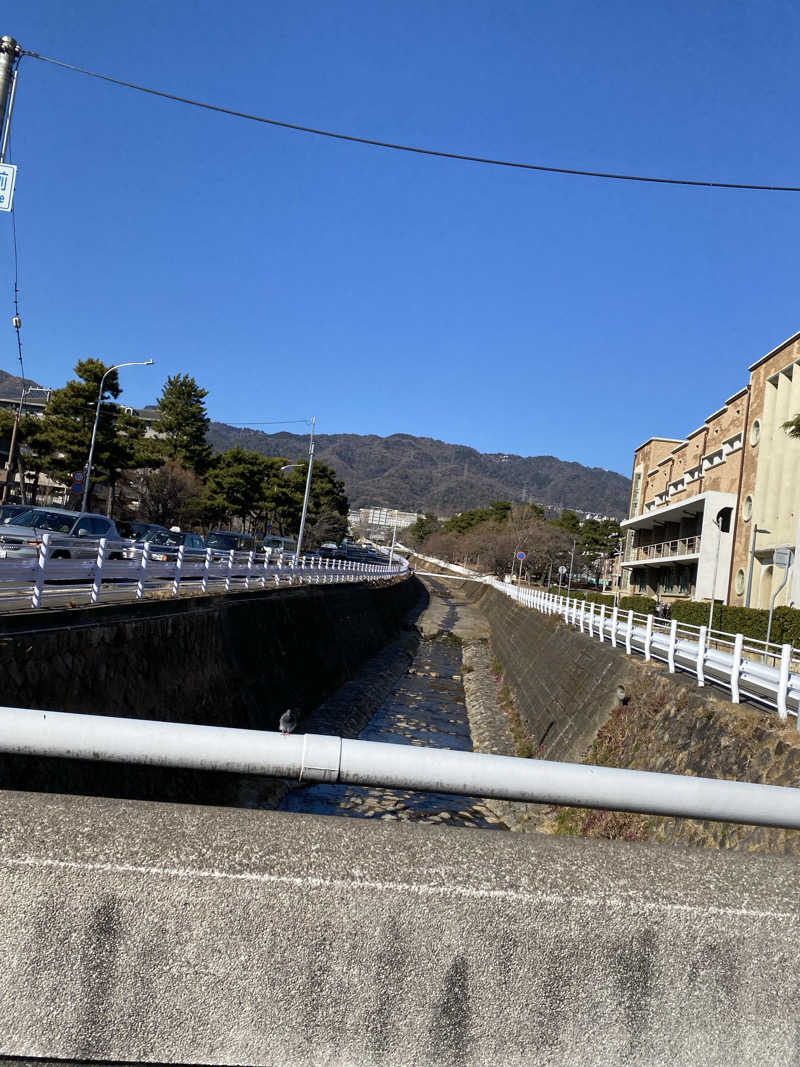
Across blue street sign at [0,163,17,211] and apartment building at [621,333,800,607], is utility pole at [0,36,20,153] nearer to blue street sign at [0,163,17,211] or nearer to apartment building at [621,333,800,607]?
blue street sign at [0,163,17,211]

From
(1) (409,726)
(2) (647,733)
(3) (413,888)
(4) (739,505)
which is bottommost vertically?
(1) (409,726)

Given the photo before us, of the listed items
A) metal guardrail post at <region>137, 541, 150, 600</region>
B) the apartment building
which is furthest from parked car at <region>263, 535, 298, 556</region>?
metal guardrail post at <region>137, 541, 150, 600</region>

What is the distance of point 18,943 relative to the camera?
6.57 feet

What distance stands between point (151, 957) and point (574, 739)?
14.9 meters

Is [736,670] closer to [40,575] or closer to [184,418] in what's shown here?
[40,575]

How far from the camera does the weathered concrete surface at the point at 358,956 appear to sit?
201 cm

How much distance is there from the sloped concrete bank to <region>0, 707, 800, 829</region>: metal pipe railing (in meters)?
3.98

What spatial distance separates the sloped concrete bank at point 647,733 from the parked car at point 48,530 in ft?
30.8

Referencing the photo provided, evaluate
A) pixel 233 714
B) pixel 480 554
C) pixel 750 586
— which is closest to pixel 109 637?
pixel 233 714

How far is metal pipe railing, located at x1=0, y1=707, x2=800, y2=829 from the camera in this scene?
2340 mm

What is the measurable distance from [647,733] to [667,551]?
37112 millimetres

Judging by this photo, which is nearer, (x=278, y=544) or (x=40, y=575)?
(x=40, y=575)

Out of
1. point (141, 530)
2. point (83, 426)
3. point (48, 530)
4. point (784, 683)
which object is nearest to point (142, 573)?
point (48, 530)

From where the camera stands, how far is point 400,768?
2.34 m
